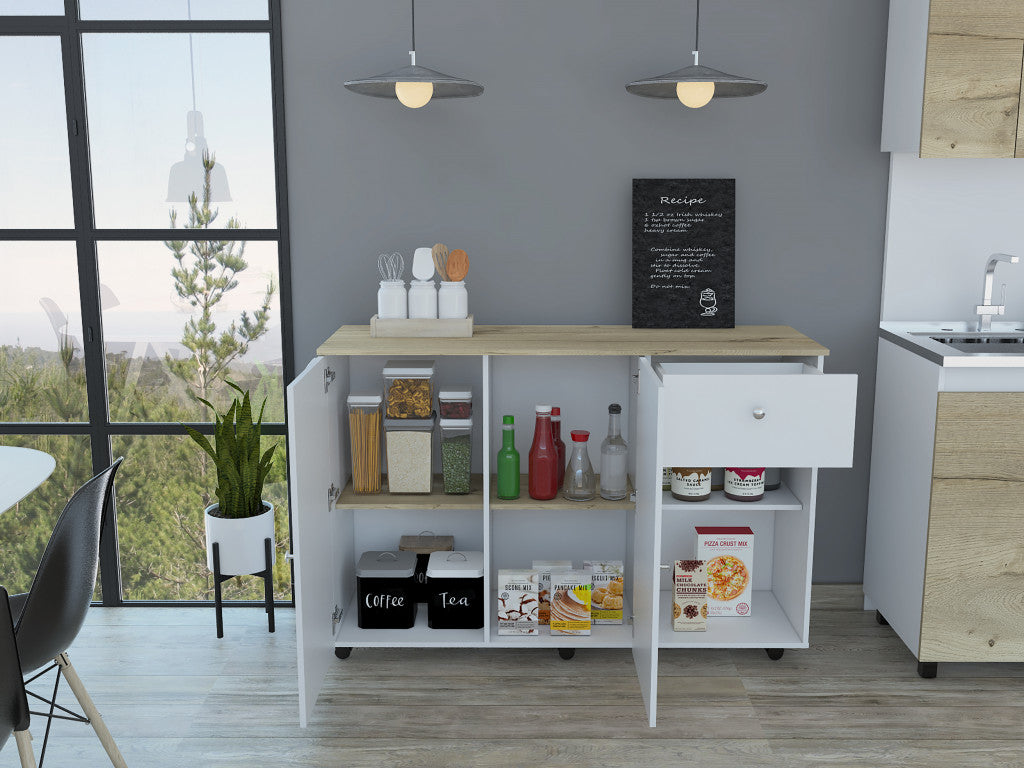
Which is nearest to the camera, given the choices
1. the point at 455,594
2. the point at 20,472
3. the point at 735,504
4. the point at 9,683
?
the point at 9,683

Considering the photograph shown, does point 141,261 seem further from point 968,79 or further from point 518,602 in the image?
point 968,79

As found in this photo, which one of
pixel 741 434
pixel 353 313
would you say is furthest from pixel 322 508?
pixel 741 434

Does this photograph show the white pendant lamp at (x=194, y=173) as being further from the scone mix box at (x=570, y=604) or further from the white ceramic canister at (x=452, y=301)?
the scone mix box at (x=570, y=604)

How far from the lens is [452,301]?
2.58m

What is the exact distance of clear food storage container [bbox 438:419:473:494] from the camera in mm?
2553

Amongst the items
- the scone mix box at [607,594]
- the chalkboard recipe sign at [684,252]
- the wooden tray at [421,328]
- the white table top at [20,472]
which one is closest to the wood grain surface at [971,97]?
the chalkboard recipe sign at [684,252]

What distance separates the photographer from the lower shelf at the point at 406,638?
256 centimetres

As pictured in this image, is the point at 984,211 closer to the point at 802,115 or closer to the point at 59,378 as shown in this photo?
the point at 802,115

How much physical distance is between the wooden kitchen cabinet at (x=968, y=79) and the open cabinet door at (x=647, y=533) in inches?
38.3

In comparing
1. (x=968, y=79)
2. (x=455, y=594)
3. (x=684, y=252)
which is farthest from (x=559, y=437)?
(x=968, y=79)

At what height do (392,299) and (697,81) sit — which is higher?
(697,81)

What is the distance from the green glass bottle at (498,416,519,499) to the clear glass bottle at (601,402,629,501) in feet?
0.80

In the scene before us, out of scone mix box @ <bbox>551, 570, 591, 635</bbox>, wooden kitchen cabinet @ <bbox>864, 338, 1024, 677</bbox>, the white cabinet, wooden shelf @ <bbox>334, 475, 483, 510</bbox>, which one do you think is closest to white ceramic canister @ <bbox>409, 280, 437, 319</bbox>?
the white cabinet

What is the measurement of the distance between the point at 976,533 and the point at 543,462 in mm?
1137
